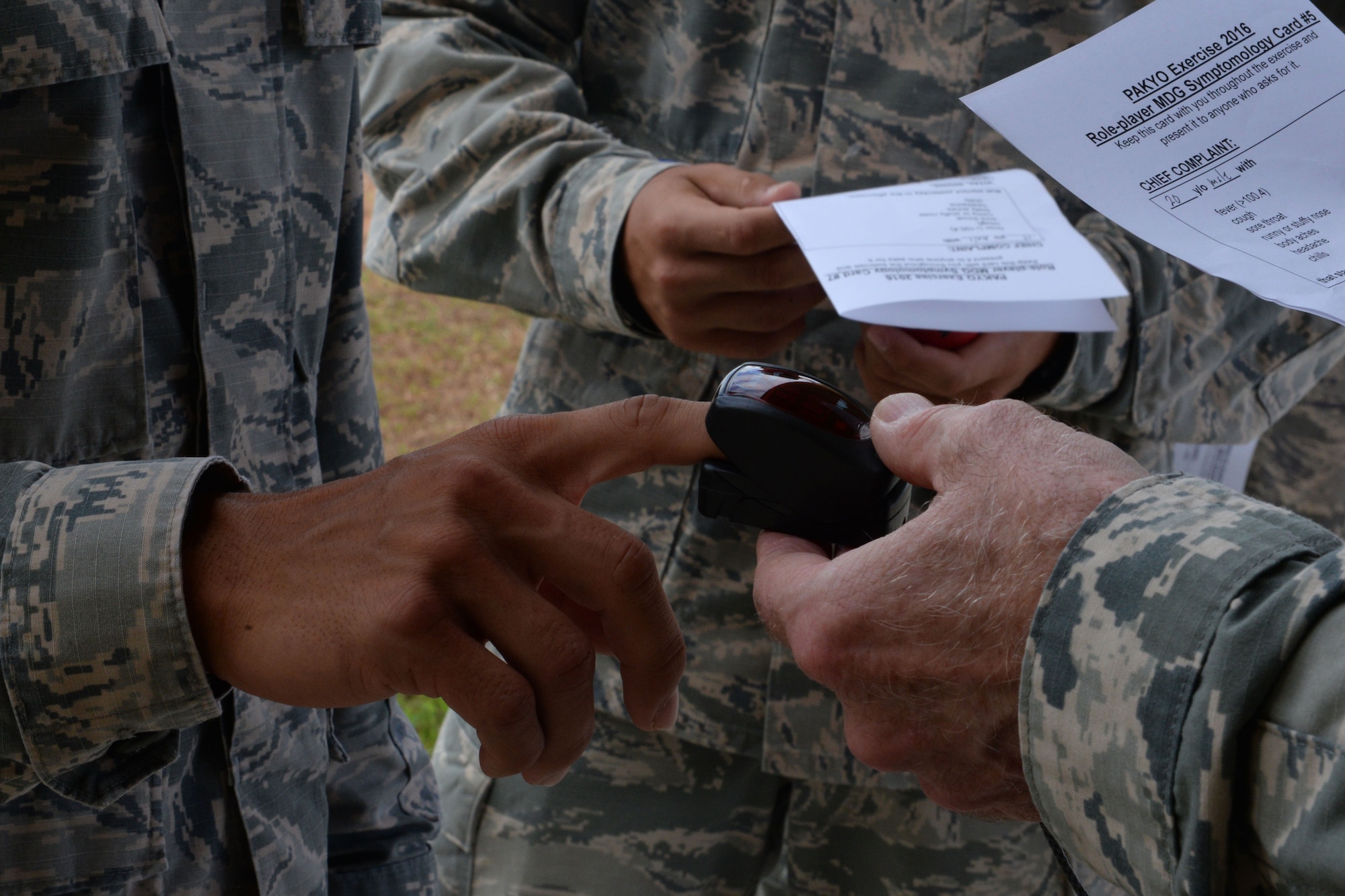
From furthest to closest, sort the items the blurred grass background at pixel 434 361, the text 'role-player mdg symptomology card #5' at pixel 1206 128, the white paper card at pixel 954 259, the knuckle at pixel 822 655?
1. the blurred grass background at pixel 434 361
2. the white paper card at pixel 954 259
3. the knuckle at pixel 822 655
4. the text 'role-player mdg symptomology card #5' at pixel 1206 128

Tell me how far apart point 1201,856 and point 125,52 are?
98cm

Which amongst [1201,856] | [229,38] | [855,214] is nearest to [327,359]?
[229,38]

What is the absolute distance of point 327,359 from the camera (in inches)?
46.0

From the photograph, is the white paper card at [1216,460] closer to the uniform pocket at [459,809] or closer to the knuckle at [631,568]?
the uniform pocket at [459,809]

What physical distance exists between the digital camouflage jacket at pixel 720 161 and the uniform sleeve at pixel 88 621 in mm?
756

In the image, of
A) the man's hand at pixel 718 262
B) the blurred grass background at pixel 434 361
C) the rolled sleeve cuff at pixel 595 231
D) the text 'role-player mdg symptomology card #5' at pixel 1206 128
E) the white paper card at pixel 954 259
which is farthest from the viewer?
the blurred grass background at pixel 434 361

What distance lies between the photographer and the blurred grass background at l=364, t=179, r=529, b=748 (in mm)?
4543

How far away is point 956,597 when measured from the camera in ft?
2.45

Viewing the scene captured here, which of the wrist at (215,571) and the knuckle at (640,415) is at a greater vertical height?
the knuckle at (640,415)

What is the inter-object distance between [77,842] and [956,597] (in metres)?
0.78

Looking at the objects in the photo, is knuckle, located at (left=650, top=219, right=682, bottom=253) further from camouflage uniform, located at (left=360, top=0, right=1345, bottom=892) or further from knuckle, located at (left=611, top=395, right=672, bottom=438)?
knuckle, located at (left=611, top=395, right=672, bottom=438)

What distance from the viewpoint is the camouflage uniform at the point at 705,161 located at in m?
1.33

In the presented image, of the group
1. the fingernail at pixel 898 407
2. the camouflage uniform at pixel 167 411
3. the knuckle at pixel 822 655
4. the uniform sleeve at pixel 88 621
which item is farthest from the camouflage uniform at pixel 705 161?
the uniform sleeve at pixel 88 621

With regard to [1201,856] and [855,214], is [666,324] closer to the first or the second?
[855,214]
